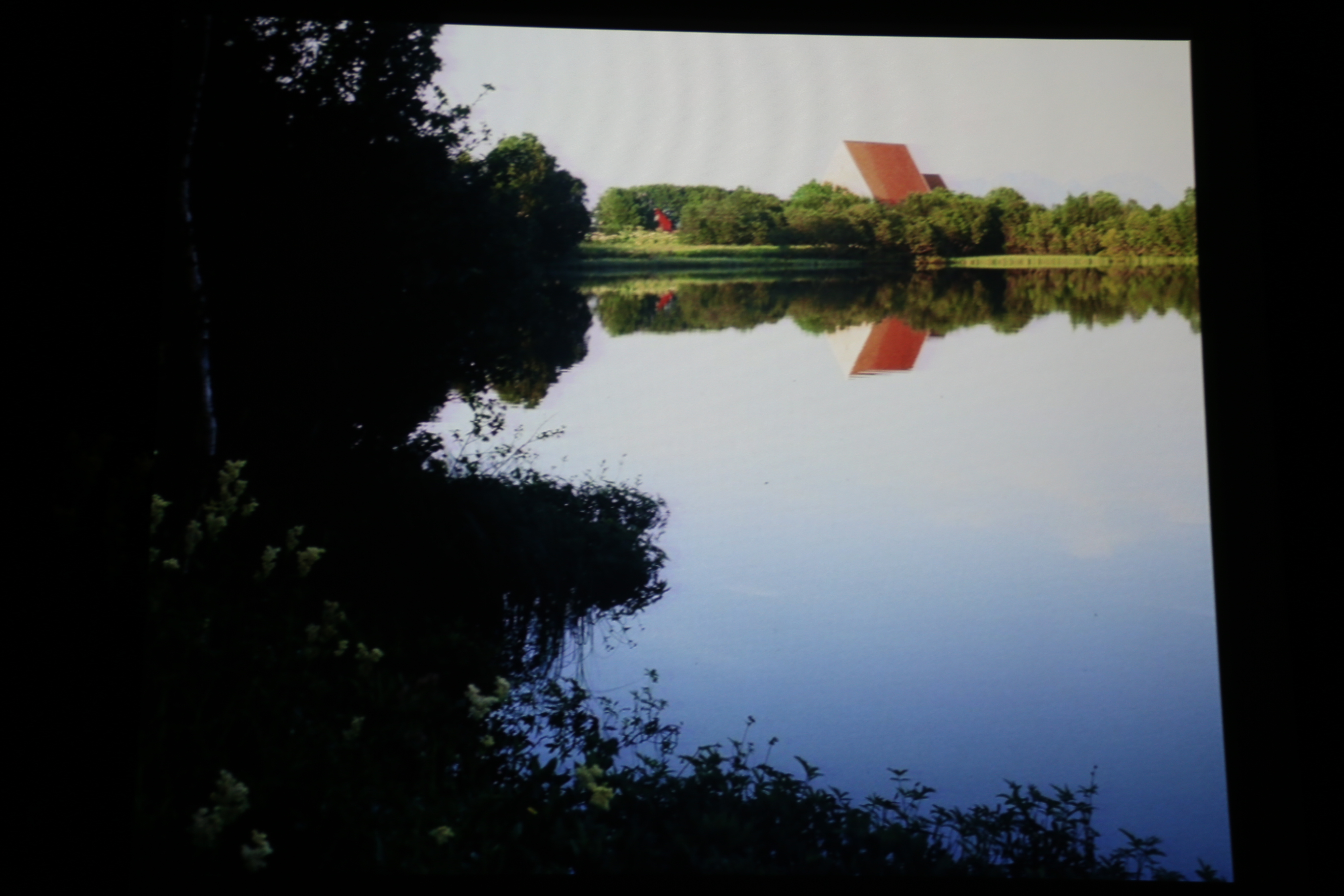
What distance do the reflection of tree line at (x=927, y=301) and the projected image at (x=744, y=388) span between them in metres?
0.01

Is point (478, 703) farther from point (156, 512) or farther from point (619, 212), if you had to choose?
point (619, 212)

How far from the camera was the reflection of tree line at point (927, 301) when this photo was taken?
268 cm

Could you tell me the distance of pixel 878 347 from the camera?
2660mm

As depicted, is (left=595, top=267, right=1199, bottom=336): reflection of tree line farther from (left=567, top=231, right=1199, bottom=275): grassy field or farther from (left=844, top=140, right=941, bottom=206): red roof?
(left=844, top=140, right=941, bottom=206): red roof

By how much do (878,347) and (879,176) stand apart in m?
0.51

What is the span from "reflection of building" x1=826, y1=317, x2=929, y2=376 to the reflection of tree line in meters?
0.02

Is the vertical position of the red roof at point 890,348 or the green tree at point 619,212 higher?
the green tree at point 619,212

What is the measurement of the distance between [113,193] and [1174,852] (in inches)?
127

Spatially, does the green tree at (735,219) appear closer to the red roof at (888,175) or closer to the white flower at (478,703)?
the red roof at (888,175)

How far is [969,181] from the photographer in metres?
2.69

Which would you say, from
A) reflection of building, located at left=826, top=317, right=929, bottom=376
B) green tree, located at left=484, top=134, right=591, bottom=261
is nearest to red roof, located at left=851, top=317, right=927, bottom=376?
reflection of building, located at left=826, top=317, right=929, bottom=376

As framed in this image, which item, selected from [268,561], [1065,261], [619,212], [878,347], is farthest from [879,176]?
[268,561]

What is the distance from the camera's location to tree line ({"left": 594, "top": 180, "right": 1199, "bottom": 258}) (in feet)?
8.85

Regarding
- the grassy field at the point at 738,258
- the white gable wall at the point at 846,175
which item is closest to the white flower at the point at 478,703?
the grassy field at the point at 738,258
